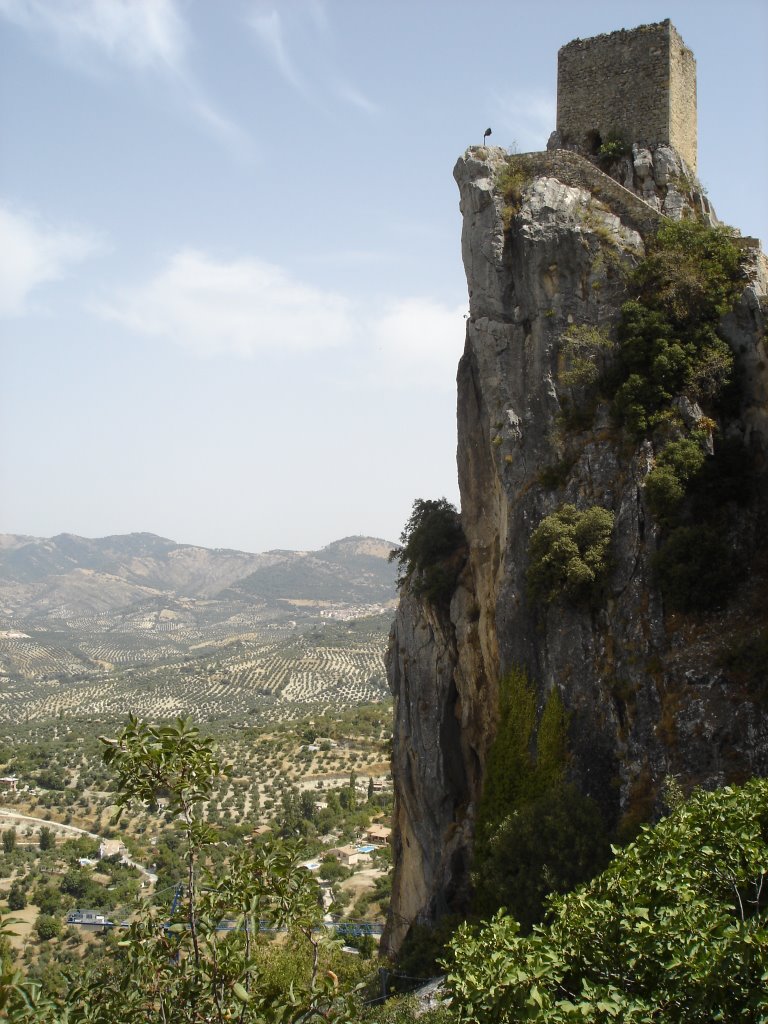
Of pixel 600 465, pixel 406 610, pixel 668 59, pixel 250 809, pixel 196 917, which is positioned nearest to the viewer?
pixel 196 917

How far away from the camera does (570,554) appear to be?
21.8 m

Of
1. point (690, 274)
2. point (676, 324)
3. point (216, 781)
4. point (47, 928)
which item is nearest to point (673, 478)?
point (676, 324)

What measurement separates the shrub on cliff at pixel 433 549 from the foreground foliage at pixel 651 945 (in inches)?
662

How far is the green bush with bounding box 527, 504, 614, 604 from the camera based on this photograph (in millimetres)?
21703

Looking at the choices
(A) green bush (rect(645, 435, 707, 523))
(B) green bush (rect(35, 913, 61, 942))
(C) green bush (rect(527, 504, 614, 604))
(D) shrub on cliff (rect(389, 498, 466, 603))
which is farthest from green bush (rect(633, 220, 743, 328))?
(B) green bush (rect(35, 913, 61, 942))

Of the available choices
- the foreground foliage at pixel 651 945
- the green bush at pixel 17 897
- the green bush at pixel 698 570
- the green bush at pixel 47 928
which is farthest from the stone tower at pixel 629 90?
the green bush at pixel 17 897

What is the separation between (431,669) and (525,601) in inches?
259

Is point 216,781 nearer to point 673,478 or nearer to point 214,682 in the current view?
point 673,478

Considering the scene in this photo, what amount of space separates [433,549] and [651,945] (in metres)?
21.0

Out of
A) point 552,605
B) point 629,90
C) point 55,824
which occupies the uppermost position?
point 629,90

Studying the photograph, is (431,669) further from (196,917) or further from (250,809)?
(250,809)

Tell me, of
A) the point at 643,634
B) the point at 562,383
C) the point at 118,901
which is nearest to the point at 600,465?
the point at 562,383

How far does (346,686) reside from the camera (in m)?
139

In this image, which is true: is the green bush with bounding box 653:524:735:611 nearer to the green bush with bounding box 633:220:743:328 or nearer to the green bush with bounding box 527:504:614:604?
the green bush with bounding box 527:504:614:604
